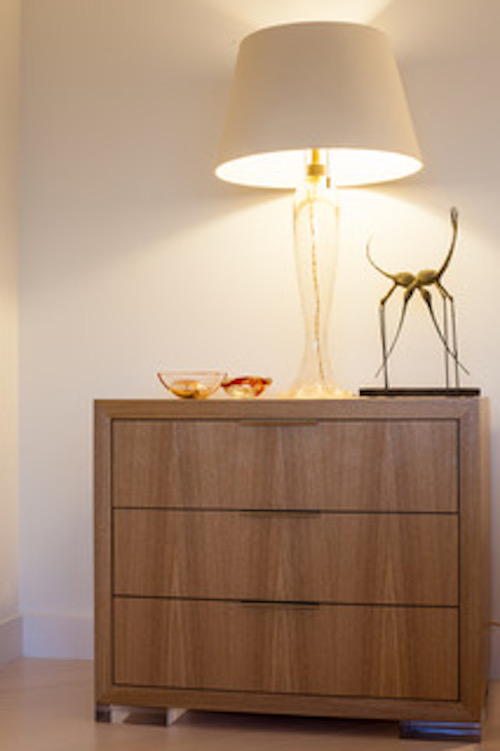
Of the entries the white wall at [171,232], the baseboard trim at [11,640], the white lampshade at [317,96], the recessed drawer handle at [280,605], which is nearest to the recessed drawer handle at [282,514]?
the recessed drawer handle at [280,605]

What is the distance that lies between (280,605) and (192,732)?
31cm

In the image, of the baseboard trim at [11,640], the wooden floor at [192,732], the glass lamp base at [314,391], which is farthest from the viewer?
the baseboard trim at [11,640]

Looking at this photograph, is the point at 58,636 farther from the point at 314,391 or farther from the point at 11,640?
the point at 314,391

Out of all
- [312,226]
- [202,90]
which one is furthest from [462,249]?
[202,90]

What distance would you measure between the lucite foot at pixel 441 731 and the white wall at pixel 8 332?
1054mm

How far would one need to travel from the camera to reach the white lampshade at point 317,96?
2.22m

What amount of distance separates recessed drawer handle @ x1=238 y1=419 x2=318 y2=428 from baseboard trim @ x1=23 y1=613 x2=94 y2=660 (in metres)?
0.86

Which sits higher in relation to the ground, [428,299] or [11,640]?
[428,299]

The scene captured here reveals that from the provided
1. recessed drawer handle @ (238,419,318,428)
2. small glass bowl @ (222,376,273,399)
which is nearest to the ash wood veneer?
recessed drawer handle @ (238,419,318,428)

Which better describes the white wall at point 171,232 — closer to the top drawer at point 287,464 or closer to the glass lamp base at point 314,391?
the glass lamp base at point 314,391

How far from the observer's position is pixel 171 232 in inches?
106

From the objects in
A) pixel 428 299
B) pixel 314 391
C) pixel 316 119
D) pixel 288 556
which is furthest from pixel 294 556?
pixel 316 119

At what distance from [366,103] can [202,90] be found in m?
0.58

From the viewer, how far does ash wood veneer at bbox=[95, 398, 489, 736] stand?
6.84ft
